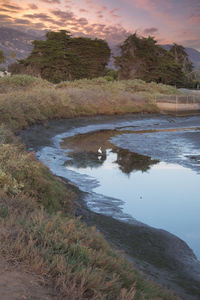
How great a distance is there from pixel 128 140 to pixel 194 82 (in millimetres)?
47673

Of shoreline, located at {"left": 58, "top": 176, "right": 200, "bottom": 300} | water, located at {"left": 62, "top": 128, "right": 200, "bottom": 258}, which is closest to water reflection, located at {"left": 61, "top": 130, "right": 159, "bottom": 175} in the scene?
water, located at {"left": 62, "top": 128, "right": 200, "bottom": 258}

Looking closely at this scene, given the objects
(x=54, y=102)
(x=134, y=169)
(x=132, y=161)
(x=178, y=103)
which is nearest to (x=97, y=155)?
(x=132, y=161)

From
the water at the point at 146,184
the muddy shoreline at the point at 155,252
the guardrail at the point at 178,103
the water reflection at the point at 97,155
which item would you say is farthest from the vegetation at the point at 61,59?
the muddy shoreline at the point at 155,252

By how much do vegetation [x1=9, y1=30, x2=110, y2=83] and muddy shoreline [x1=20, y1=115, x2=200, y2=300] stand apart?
50.1 m

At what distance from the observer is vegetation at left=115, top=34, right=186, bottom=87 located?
6066 cm

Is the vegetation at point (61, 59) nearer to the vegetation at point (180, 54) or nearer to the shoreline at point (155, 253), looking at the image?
the vegetation at point (180, 54)

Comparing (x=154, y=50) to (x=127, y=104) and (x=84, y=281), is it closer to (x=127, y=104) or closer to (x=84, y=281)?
(x=127, y=104)

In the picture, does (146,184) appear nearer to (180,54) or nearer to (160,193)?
(160,193)

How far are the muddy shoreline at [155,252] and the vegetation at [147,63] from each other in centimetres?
5405

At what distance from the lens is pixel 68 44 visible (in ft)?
212

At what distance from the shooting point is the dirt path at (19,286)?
3156 mm

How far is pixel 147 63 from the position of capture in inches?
2454

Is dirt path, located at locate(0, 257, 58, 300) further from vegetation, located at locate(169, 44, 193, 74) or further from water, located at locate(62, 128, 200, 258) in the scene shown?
vegetation, located at locate(169, 44, 193, 74)

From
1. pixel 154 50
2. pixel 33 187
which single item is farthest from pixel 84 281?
pixel 154 50
